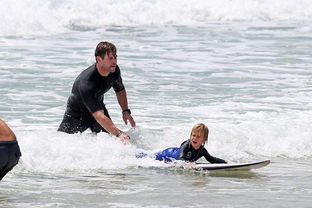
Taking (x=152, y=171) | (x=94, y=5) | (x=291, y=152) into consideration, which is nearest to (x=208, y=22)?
(x=94, y=5)

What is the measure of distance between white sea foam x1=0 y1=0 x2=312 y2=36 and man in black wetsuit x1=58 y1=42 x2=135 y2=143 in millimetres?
13380

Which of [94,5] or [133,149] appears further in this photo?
[94,5]

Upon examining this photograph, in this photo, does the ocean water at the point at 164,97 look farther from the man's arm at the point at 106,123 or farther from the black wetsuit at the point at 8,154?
the black wetsuit at the point at 8,154

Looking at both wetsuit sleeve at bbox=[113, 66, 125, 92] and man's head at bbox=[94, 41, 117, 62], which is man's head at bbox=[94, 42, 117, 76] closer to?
man's head at bbox=[94, 41, 117, 62]

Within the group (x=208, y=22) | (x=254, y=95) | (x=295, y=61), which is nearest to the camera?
(x=254, y=95)

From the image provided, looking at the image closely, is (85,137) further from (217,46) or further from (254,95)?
(217,46)

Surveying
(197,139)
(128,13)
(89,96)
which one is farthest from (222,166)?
(128,13)

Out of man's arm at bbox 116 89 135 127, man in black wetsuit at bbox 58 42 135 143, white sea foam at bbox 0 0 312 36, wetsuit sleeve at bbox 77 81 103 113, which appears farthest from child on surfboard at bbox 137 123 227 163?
white sea foam at bbox 0 0 312 36

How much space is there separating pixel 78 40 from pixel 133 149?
494 inches

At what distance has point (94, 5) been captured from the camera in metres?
26.9

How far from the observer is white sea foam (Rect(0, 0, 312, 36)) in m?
23.6

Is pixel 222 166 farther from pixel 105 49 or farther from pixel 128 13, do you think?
pixel 128 13

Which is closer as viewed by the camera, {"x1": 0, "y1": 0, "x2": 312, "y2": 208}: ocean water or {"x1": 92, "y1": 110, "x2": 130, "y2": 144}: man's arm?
{"x1": 0, "y1": 0, "x2": 312, "y2": 208}: ocean water

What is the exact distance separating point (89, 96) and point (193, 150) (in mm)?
1225
